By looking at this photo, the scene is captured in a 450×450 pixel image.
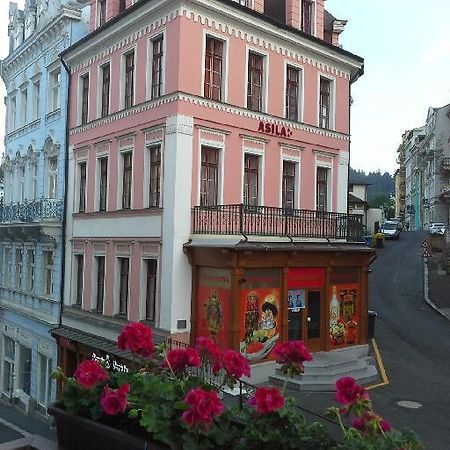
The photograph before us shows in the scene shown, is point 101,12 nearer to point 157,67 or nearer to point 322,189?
point 157,67

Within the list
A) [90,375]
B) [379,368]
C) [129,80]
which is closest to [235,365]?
[90,375]

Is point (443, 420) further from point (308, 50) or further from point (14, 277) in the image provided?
point (14, 277)

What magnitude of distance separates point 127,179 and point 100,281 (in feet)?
12.7

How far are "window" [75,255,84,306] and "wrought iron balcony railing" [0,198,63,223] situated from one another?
1.87 meters

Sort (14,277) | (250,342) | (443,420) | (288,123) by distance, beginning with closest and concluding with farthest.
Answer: (443,420) → (250,342) → (288,123) → (14,277)

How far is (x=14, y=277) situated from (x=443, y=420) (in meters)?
20.4

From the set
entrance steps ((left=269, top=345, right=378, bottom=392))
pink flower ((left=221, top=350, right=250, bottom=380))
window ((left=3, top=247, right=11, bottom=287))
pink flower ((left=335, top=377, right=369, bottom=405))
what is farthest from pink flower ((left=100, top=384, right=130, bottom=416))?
window ((left=3, top=247, right=11, bottom=287))

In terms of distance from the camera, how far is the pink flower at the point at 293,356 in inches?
201

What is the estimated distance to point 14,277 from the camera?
26.9m

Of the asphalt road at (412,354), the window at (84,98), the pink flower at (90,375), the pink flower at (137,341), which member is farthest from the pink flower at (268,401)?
the window at (84,98)

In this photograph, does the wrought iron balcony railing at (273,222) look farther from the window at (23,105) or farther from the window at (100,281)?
the window at (23,105)

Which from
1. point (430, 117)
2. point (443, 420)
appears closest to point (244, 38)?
point (443, 420)

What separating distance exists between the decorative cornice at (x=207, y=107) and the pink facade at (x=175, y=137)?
40mm

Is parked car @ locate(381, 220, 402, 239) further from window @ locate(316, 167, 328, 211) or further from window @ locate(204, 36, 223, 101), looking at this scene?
window @ locate(204, 36, 223, 101)
